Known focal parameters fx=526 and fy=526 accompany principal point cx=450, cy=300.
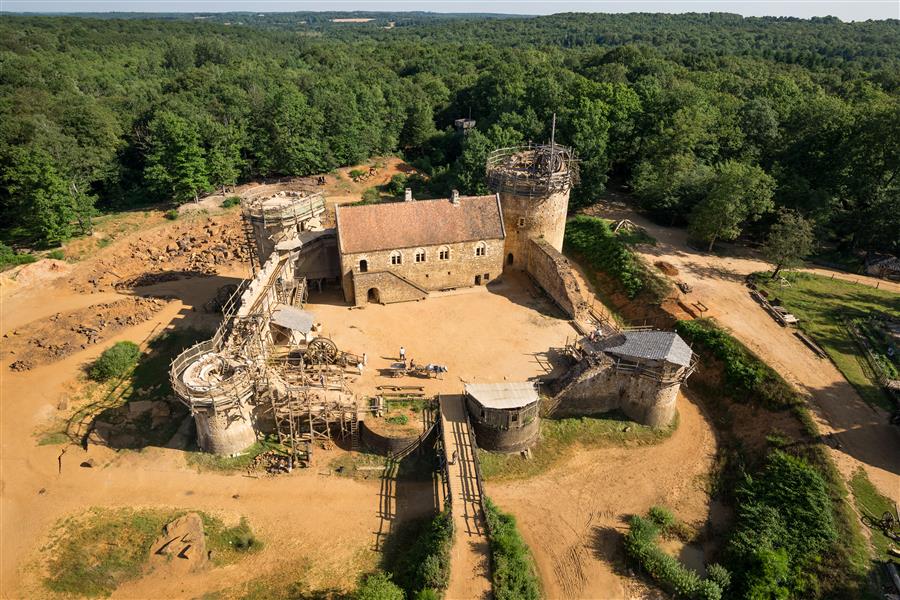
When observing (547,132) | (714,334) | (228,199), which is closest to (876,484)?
(714,334)

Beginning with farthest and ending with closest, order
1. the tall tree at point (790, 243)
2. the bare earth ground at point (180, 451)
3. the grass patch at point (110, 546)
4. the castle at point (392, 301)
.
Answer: the tall tree at point (790, 243), the castle at point (392, 301), the bare earth ground at point (180, 451), the grass patch at point (110, 546)

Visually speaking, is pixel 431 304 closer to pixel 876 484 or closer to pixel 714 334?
pixel 714 334

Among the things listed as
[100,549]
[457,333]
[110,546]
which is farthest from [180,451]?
[457,333]

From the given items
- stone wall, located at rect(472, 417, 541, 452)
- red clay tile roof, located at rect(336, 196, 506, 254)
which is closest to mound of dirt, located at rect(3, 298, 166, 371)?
red clay tile roof, located at rect(336, 196, 506, 254)

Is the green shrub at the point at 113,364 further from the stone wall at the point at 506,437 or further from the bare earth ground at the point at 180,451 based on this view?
the stone wall at the point at 506,437

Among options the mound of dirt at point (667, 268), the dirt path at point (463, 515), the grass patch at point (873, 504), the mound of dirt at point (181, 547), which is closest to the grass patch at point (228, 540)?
Result: the mound of dirt at point (181, 547)

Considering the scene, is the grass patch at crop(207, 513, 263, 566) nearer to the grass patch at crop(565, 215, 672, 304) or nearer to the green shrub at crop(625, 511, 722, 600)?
the green shrub at crop(625, 511, 722, 600)
